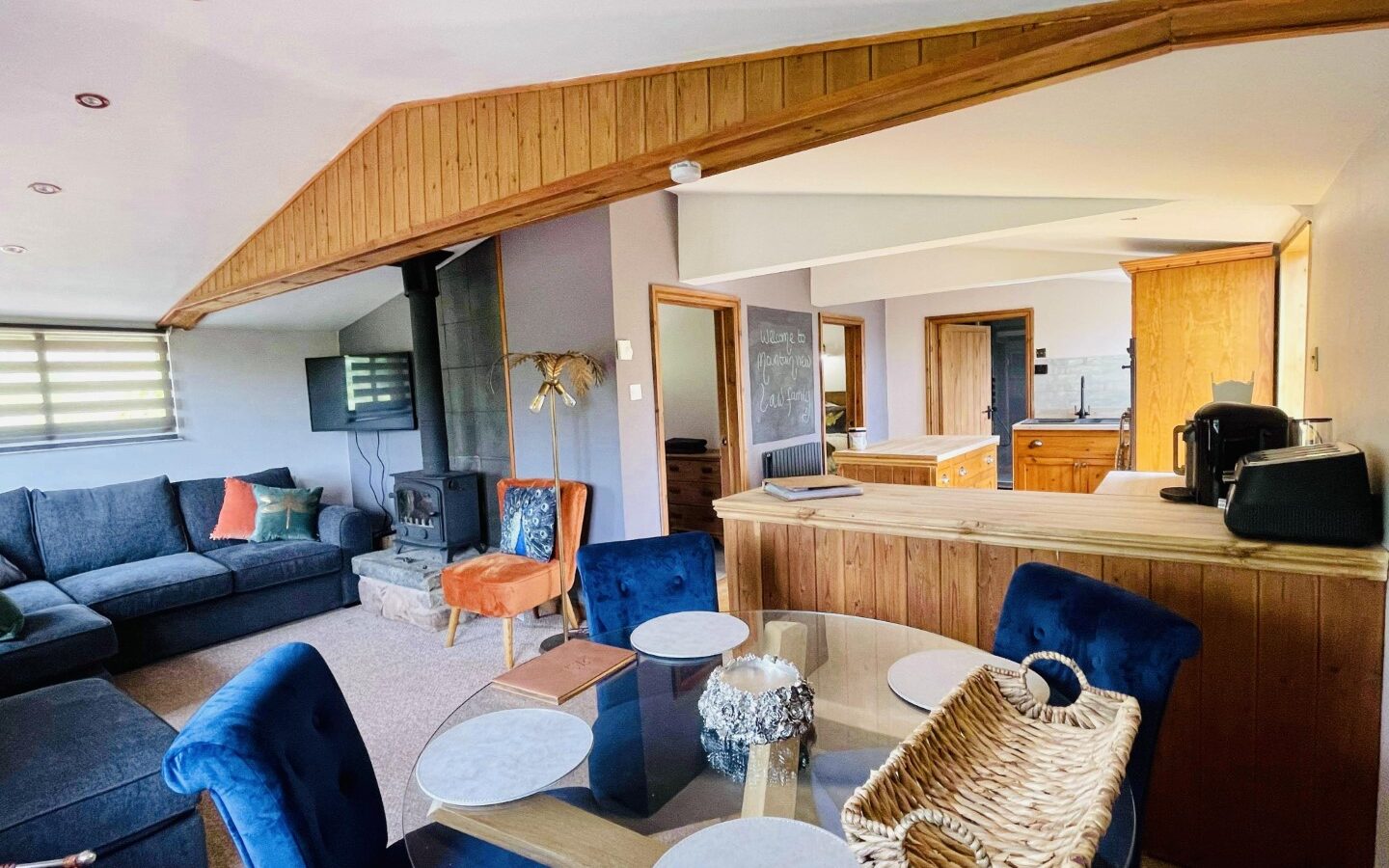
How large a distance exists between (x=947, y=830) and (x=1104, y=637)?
81 centimetres

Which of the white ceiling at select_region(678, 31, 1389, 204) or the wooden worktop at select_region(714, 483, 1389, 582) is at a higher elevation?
the white ceiling at select_region(678, 31, 1389, 204)

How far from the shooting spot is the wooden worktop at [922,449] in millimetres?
4182

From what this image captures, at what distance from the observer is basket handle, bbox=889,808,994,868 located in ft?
2.59

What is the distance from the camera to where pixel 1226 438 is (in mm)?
1946

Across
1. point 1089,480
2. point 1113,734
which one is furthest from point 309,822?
point 1089,480

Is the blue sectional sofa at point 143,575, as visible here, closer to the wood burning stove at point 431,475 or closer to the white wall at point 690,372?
the wood burning stove at point 431,475

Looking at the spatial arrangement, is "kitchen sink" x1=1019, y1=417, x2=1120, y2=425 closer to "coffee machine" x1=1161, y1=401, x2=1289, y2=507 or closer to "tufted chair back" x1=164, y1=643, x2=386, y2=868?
"coffee machine" x1=1161, y1=401, x2=1289, y2=507

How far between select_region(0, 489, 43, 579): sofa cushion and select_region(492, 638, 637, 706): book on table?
4.03 meters

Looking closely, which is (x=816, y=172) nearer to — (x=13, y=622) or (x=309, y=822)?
(x=309, y=822)

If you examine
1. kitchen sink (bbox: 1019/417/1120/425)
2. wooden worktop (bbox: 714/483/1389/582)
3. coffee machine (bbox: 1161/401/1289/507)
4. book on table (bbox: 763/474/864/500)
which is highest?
coffee machine (bbox: 1161/401/1289/507)

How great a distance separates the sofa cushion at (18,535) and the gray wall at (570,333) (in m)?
2.76

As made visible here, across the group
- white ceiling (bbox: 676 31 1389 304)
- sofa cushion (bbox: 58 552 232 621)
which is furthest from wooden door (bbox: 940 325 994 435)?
sofa cushion (bbox: 58 552 232 621)

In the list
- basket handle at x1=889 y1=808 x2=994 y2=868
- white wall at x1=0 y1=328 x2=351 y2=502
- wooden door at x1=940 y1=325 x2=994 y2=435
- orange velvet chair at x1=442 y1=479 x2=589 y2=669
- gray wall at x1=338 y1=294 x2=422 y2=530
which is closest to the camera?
basket handle at x1=889 y1=808 x2=994 y2=868

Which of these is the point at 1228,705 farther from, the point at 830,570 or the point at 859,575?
the point at 830,570
